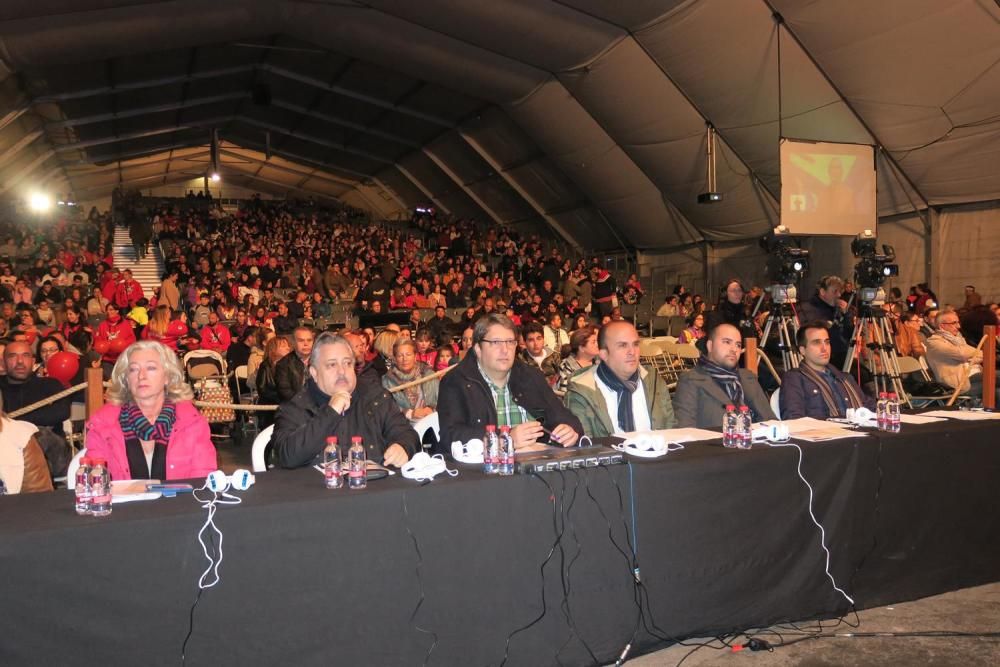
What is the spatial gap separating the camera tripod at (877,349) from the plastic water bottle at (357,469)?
482 cm

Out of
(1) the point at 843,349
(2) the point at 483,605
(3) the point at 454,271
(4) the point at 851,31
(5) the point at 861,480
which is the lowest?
(2) the point at 483,605

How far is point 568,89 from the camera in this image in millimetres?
13891

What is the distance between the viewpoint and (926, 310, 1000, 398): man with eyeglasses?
6.66 m

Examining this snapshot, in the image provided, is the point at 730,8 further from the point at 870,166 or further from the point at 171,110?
the point at 171,110

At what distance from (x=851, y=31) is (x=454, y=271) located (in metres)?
8.80

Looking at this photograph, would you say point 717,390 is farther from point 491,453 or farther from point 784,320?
point 784,320

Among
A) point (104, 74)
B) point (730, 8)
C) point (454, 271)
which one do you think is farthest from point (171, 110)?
point (730, 8)

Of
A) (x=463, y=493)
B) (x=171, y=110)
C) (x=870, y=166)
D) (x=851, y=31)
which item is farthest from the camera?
(x=171, y=110)

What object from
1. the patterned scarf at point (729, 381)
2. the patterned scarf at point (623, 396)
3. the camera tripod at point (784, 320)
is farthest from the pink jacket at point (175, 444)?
the camera tripod at point (784, 320)

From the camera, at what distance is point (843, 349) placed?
20.8 feet

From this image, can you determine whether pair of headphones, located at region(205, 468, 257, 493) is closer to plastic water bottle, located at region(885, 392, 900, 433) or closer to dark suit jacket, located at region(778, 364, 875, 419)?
plastic water bottle, located at region(885, 392, 900, 433)

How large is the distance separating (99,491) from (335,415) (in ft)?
2.76

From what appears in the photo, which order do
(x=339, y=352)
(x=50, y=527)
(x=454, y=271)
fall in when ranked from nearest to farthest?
(x=50, y=527), (x=339, y=352), (x=454, y=271)

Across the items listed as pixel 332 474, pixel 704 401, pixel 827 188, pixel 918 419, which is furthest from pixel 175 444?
pixel 827 188
